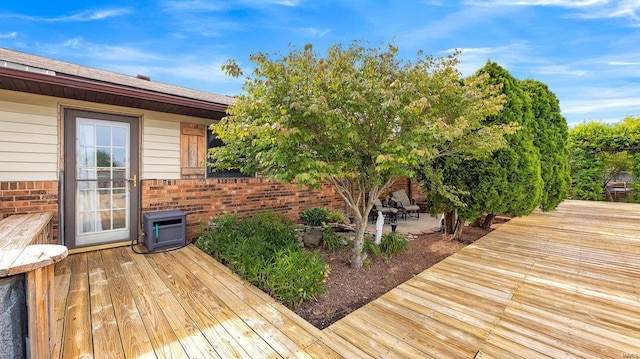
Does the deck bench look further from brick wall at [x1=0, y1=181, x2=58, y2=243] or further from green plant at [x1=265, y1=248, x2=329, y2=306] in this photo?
brick wall at [x1=0, y1=181, x2=58, y2=243]

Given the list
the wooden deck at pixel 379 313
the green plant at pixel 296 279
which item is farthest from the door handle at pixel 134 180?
the green plant at pixel 296 279

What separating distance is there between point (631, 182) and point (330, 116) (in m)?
13.2

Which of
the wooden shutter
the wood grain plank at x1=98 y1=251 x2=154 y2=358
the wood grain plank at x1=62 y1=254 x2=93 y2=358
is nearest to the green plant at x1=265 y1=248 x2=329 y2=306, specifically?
the wood grain plank at x1=98 y1=251 x2=154 y2=358

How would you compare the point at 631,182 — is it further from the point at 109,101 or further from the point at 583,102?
the point at 109,101

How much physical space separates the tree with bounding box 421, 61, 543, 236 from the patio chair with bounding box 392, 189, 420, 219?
9.87 ft

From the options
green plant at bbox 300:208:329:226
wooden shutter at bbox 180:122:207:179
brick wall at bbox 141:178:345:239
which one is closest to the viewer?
brick wall at bbox 141:178:345:239

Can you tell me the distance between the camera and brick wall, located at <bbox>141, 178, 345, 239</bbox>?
15.2 ft

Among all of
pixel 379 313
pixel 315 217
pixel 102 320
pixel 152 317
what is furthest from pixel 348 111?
pixel 102 320

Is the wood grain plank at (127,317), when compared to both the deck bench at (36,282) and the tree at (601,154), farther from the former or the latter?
the tree at (601,154)

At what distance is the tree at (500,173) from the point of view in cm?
454

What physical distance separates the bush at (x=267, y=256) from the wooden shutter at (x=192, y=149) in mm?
1065

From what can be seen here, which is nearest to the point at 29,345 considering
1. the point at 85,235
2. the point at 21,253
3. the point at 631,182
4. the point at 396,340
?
the point at 21,253

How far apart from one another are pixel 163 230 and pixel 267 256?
189cm

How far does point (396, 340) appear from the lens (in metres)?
2.01
